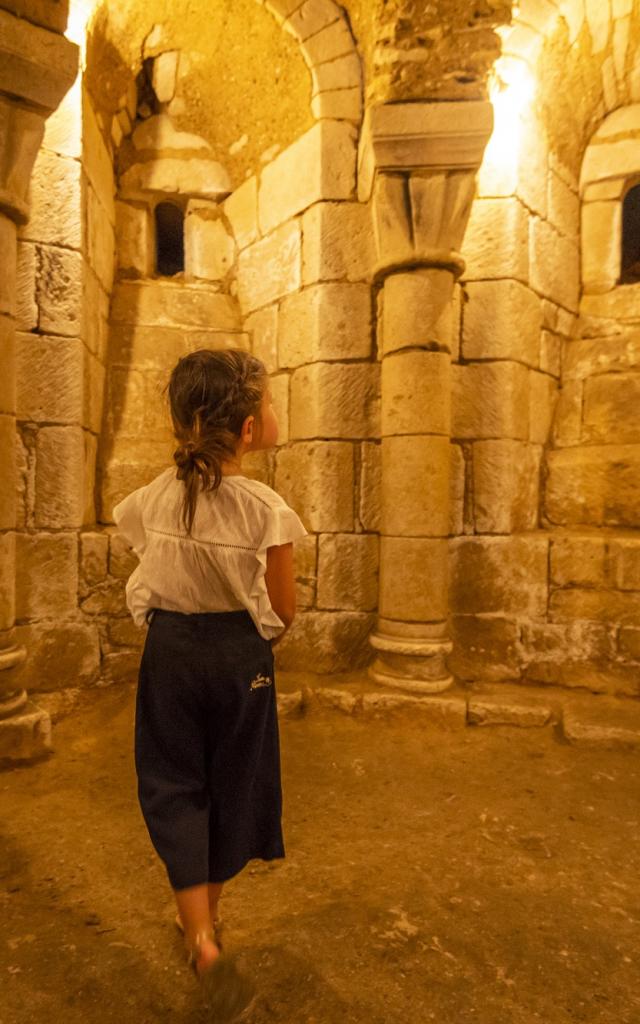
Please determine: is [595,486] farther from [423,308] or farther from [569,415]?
[423,308]

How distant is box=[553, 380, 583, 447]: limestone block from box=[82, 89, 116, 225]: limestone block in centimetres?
270

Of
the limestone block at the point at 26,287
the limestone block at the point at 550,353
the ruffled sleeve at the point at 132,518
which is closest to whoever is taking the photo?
the ruffled sleeve at the point at 132,518

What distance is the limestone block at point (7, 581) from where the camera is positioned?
8.60ft

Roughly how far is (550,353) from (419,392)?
102cm

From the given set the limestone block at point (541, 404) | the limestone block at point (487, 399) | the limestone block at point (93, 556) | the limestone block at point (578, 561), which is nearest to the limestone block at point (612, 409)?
the limestone block at point (541, 404)

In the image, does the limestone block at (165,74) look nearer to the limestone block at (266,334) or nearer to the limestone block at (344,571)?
the limestone block at (266,334)

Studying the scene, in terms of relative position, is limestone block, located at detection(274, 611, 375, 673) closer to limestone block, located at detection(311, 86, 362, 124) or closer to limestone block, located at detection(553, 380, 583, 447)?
limestone block, located at detection(553, 380, 583, 447)

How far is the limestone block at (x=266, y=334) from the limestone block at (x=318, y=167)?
50cm

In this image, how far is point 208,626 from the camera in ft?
4.58

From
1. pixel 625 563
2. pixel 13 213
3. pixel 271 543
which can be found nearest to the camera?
pixel 271 543

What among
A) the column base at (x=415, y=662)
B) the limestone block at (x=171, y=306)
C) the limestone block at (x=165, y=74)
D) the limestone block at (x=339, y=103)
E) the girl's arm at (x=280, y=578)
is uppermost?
the limestone block at (x=165, y=74)

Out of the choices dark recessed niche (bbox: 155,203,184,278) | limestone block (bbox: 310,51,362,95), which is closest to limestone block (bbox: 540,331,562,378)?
limestone block (bbox: 310,51,362,95)

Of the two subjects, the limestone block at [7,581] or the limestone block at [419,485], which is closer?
the limestone block at [7,581]

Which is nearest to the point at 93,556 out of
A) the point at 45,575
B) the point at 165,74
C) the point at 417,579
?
the point at 45,575
